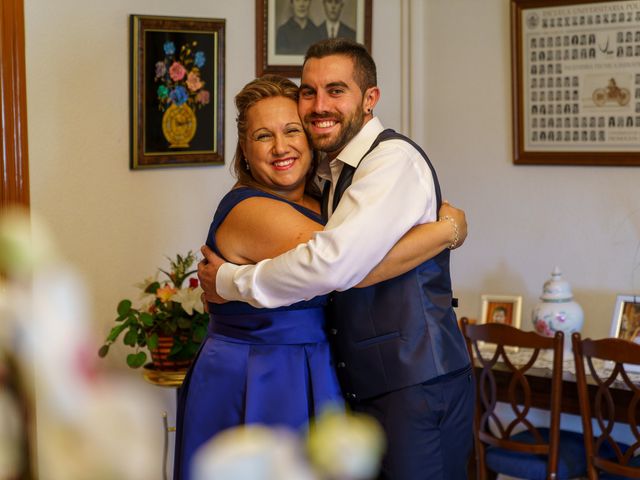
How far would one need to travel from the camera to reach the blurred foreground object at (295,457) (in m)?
0.46

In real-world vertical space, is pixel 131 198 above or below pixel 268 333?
above

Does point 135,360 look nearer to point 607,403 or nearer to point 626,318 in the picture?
point 607,403

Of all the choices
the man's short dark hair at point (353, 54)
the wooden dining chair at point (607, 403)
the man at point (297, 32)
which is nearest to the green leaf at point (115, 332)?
the man's short dark hair at point (353, 54)

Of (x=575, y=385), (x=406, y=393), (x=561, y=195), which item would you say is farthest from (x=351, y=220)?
(x=561, y=195)

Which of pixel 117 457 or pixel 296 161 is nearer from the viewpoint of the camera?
pixel 117 457

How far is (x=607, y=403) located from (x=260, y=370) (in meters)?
1.68

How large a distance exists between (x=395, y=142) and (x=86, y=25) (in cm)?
156

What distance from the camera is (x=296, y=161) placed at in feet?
7.83

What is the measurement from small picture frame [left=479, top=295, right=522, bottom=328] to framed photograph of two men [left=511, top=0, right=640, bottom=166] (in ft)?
1.98

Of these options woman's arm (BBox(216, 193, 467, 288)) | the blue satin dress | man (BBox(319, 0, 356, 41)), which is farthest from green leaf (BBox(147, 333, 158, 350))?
man (BBox(319, 0, 356, 41))

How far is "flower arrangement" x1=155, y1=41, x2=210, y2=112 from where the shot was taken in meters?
3.62

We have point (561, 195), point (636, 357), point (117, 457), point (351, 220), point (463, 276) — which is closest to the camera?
point (117, 457)

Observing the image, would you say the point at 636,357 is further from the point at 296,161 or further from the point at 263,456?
the point at 263,456

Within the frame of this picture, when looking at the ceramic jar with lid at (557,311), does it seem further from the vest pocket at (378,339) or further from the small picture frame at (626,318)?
the vest pocket at (378,339)
